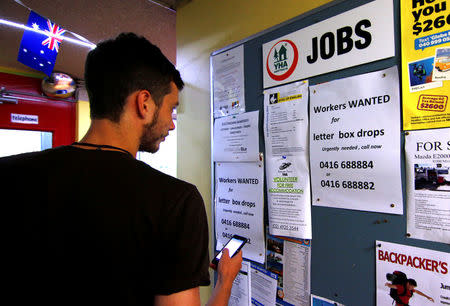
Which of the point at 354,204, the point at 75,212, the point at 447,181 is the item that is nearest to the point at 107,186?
the point at 75,212

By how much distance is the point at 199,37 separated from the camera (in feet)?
4.52

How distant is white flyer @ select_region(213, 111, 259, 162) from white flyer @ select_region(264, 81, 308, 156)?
0.22 ft

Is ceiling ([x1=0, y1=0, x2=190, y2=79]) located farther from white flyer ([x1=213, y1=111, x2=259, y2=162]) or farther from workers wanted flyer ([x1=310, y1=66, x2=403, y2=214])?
workers wanted flyer ([x1=310, y1=66, x2=403, y2=214])

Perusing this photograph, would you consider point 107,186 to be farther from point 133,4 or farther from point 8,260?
point 133,4

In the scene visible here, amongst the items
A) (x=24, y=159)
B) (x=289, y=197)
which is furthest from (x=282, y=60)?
(x=24, y=159)

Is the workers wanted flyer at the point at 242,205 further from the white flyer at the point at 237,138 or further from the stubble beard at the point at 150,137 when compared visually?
the stubble beard at the point at 150,137

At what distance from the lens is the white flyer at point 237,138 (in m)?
1.07

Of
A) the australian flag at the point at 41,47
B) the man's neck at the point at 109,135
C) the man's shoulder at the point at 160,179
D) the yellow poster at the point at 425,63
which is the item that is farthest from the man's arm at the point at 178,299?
the australian flag at the point at 41,47

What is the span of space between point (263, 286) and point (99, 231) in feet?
2.50

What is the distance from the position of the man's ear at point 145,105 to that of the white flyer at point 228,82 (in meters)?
0.50

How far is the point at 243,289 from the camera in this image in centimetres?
110

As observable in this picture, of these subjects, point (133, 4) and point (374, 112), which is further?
point (133, 4)

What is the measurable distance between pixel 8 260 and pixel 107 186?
9.9 inches

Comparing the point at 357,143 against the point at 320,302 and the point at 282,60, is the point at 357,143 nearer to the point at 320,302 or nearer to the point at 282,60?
the point at 282,60
